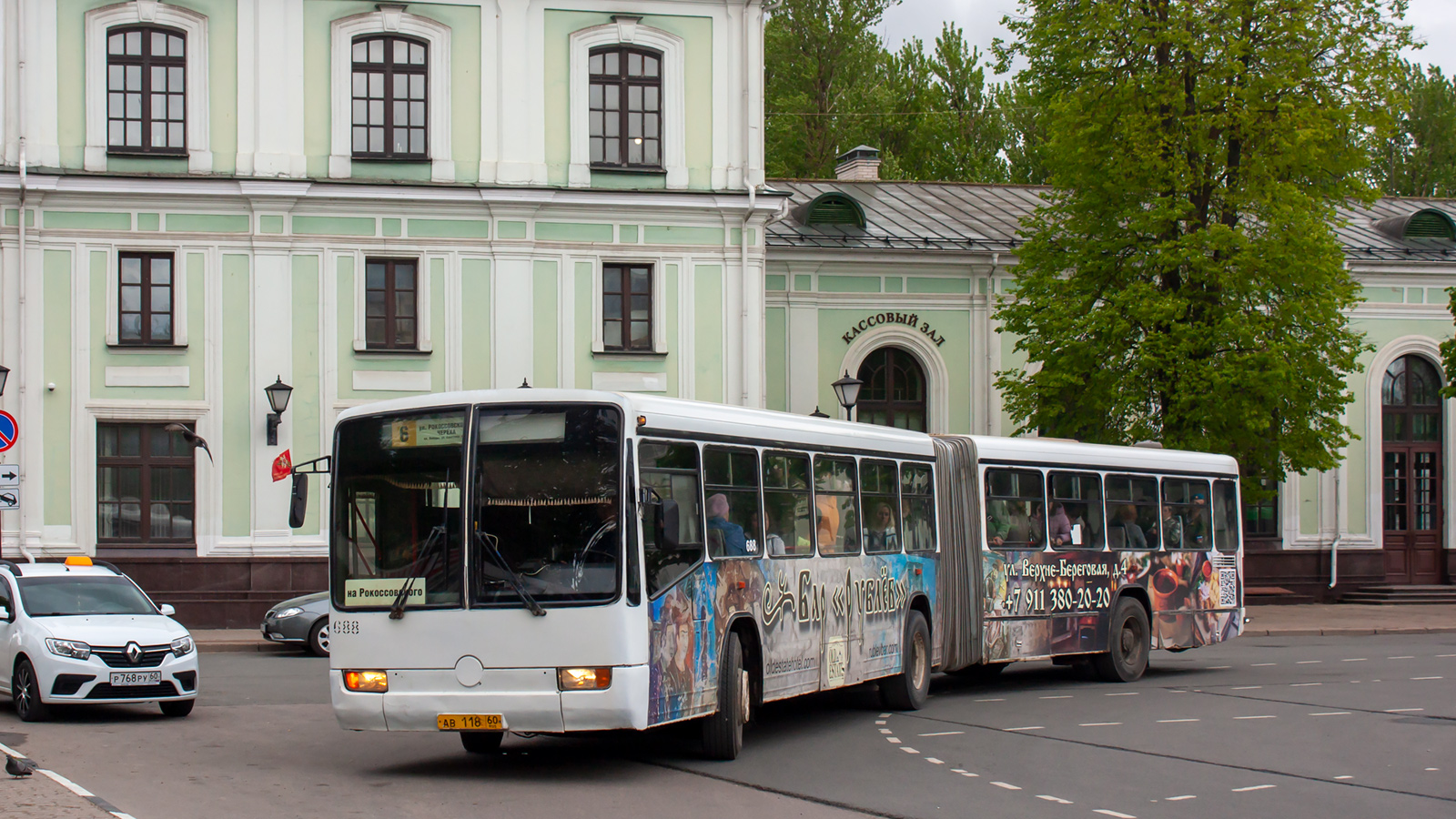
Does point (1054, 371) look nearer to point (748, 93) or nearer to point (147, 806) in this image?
point (748, 93)

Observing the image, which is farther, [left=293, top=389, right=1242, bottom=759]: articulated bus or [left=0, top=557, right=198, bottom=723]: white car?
[left=0, top=557, right=198, bottom=723]: white car

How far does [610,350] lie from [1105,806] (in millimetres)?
18635

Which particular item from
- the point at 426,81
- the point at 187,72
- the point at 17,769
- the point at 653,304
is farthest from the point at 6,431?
the point at 17,769

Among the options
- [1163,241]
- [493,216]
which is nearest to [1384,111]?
[1163,241]

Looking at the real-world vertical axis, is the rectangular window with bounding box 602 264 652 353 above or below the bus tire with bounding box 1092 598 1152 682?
above

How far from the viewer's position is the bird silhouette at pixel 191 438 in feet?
85.4

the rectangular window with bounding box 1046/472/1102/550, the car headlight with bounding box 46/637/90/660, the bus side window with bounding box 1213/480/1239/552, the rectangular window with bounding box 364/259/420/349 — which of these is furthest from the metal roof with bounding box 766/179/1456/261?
the car headlight with bounding box 46/637/90/660

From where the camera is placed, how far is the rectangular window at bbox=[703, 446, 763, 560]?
479 inches

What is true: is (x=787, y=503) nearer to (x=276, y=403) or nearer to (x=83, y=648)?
(x=83, y=648)

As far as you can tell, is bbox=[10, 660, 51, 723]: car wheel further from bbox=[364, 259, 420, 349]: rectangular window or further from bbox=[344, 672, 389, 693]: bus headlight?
bbox=[364, 259, 420, 349]: rectangular window

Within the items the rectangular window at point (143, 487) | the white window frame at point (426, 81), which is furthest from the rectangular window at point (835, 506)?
the rectangular window at point (143, 487)

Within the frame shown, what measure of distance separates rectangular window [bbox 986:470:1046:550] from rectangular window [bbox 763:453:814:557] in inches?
164

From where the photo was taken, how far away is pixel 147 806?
395 inches

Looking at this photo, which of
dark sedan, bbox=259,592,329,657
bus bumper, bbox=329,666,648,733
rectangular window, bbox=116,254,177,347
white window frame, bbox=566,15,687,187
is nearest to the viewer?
bus bumper, bbox=329,666,648,733
